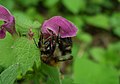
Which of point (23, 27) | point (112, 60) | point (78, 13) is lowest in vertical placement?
point (112, 60)

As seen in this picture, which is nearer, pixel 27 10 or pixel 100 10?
pixel 27 10

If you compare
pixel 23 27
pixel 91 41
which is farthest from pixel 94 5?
pixel 23 27

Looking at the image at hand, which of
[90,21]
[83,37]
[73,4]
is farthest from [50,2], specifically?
[90,21]

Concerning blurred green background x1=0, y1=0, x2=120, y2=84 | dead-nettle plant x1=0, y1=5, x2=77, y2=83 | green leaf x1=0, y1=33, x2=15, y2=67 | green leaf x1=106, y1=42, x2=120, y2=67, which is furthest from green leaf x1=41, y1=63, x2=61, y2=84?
green leaf x1=106, y1=42, x2=120, y2=67

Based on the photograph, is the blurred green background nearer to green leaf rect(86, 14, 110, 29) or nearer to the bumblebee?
green leaf rect(86, 14, 110, 29)

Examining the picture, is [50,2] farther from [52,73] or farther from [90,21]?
[52,73]

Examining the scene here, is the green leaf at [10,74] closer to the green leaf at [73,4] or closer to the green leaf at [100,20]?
the green leaf at [73,4]

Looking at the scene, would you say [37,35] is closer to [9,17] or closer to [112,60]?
[9,17]
